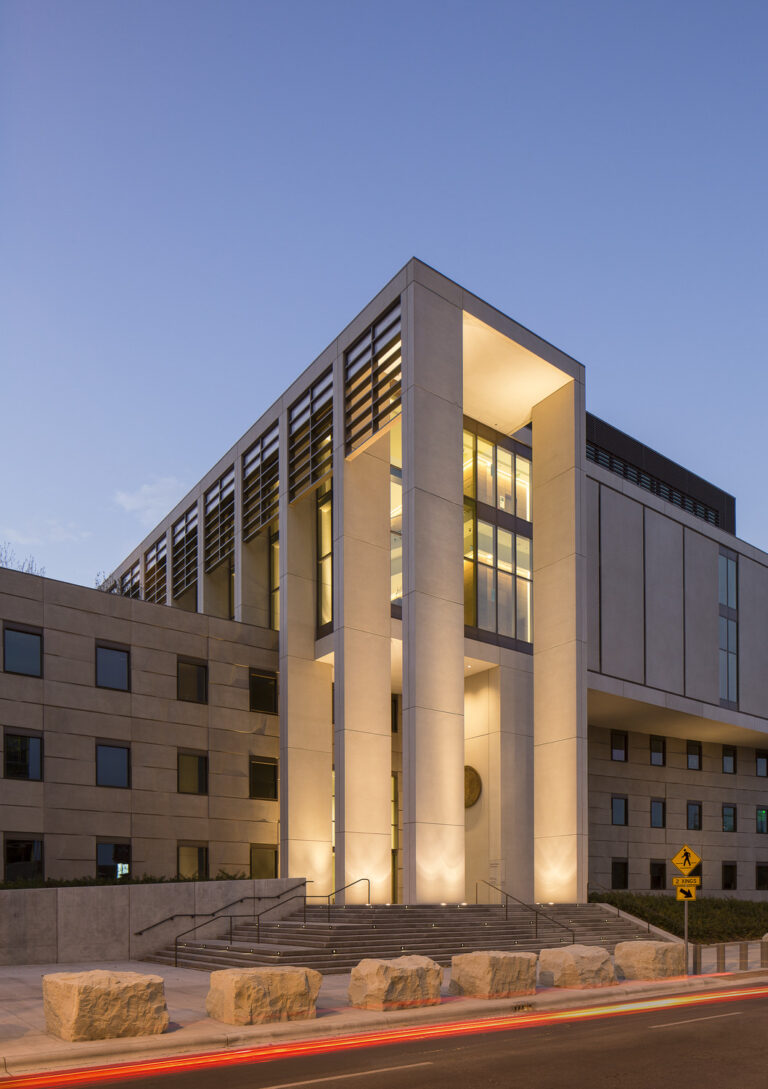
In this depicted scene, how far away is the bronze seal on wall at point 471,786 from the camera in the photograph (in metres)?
39.8

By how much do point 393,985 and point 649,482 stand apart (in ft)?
134

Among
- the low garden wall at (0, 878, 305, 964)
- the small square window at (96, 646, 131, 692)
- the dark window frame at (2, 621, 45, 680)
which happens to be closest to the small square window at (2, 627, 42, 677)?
the dark window frame at (2, 621, 45, 680)

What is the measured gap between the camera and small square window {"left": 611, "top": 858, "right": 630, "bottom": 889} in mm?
47656

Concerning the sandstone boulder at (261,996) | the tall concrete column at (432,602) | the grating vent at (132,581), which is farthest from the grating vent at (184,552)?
the sandstone boulder at (261,996)

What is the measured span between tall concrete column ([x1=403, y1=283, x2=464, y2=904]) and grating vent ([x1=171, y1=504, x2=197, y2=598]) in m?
17.2

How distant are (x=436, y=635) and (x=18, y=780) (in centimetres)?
1347

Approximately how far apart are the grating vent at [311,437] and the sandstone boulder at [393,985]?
2155cm

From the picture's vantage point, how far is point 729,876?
175 feet

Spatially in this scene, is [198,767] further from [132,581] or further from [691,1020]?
[691,1020]

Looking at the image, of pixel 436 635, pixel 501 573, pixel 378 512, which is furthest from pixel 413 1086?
pixel 501 573

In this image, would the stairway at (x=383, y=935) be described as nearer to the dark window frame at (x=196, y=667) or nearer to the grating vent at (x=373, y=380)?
the dark window frame at (x=196, y=667)

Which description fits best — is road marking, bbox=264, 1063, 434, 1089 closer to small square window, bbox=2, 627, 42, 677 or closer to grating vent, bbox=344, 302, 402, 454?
small square window, bbox=2, 627, 42, 677

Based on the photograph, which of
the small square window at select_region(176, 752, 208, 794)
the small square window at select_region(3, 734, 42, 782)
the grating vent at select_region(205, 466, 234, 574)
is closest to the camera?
the small square window at select_region(3, 734, 42, 782)

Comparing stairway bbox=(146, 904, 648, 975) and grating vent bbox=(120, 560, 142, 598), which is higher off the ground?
grating vent bbox=(120, 560, 142, 598)
